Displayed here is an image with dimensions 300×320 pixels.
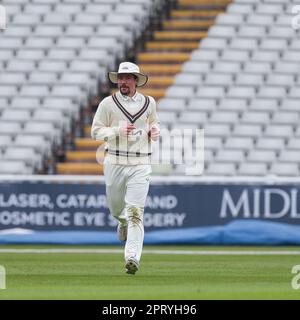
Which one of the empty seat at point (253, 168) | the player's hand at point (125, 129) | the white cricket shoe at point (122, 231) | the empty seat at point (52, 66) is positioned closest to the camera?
the player's hand at point (125, 129)

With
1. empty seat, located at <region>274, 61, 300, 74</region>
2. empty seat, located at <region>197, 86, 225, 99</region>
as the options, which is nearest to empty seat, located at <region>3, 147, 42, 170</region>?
empty seat, located at <region>197, 86, 225, 99</region>

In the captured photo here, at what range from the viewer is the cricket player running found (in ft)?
41.4

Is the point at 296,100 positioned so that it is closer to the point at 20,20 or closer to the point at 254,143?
the point at 254,143

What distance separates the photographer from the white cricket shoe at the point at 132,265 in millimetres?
12430

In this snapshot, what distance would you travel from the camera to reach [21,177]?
19.9 metres

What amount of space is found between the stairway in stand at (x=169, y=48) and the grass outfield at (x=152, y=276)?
6.45 metres

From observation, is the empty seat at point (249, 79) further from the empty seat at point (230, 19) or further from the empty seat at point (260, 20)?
the empty seat at point (230, 19)

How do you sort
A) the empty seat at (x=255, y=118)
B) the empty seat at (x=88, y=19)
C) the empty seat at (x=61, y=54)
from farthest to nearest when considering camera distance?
the empty seat at (x=88, y=19)
the empty seat at (x=61, y=54)
the empty seat at (x=255, y=118)

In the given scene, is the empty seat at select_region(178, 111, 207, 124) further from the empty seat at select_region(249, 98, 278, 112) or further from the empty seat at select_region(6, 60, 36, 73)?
the empty seat at select_region(6, 60, 36, 73)

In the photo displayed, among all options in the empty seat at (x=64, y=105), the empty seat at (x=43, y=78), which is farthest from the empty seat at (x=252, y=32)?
the empty seat at (x=43, y=78)

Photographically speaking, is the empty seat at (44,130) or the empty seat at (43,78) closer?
the empty seat at (44,130)

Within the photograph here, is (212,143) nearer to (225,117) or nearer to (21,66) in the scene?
(225,117)

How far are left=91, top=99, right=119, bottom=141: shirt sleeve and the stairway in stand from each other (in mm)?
10264
